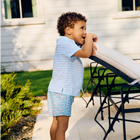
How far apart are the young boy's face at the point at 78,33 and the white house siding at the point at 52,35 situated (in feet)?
Answer: 19.6

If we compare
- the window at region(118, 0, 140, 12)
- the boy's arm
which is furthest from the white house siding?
the boy's arm

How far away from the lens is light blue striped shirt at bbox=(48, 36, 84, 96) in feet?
6.88

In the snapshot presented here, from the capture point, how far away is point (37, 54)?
8.20 meters

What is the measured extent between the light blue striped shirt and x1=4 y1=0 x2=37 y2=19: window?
6372 millimetres

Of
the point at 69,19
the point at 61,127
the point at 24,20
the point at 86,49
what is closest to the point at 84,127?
the point at 61,127

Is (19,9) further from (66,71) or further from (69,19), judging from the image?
(66,71)

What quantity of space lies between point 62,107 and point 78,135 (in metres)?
0.92

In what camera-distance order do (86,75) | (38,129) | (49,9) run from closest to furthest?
1. (38,129)
2. (86,75)
3. (49,9)

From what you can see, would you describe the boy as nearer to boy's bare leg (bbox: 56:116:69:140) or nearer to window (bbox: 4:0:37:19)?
boy's bare leg (bbox: 56:116:69:140)

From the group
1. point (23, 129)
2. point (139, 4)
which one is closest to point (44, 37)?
point (139, 4)

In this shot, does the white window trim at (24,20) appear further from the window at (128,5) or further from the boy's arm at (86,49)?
the boy's arm at (86,49)

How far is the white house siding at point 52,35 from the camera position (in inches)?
312

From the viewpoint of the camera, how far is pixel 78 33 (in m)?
2.16

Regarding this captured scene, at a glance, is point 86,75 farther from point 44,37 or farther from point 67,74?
point 67,74
